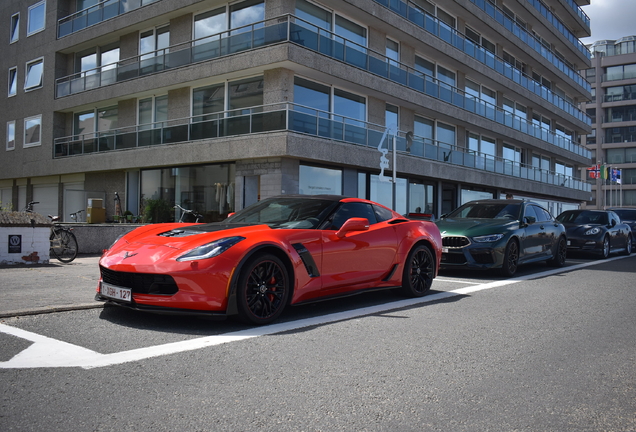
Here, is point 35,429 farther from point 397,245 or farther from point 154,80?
point 154,80

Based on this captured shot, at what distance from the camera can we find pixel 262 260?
214 inches

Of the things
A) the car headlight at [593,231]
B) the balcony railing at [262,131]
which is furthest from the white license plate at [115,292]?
the car headlight at [593,231]

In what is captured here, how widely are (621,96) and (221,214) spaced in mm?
71157

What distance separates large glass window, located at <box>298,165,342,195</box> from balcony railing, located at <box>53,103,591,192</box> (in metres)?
1.33

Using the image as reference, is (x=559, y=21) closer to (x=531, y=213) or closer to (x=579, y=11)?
(x=579, y=11)

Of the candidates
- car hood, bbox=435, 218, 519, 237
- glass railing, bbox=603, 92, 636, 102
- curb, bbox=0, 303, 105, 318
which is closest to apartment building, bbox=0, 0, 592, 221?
car hood, bbox=435, 218, 519, 237

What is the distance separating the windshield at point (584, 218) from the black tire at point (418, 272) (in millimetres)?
10928

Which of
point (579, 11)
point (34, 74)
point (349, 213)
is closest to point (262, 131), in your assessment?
point (349, 213)

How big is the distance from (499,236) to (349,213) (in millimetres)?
4571

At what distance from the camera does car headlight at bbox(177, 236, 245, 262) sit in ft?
17.1

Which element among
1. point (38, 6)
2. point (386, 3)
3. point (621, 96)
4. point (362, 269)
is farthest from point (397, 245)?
point (621, 96)

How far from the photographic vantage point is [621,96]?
74.9 metres

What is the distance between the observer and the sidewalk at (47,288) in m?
6.04

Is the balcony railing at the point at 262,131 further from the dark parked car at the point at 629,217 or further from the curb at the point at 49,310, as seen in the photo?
the curb at the point at 49,310
